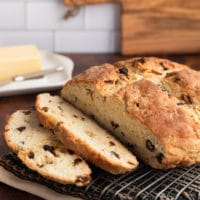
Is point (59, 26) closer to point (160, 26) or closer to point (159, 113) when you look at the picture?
point (160, 26)

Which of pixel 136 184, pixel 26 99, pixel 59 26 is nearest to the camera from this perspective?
pixel 136 184

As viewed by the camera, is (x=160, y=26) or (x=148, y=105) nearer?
(x=148, y=105)

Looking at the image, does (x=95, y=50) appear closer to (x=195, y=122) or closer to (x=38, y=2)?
(x=38, y=2)

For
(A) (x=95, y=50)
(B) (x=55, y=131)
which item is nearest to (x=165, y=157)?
(B) (x=55, y=131)

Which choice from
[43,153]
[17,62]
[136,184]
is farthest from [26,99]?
[136,184]

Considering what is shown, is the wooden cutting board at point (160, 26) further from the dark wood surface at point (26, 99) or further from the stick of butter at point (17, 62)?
the stick of butter at point (17, 62)

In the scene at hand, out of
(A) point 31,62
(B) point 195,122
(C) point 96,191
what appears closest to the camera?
(C) point 96,191
